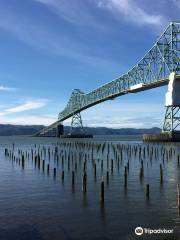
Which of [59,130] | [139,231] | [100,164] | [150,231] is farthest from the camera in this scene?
[59,130]

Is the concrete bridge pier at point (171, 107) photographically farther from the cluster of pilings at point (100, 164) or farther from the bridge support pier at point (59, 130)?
the bridge support pier at point (59, 130)

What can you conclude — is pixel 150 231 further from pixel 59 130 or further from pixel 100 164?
pixel 59 130

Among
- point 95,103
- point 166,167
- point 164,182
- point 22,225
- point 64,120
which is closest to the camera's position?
point 22,225

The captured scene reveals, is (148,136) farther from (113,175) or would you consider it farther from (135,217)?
(135,217)

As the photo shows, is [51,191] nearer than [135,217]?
No

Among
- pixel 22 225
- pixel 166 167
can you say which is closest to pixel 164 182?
pixel 166 167

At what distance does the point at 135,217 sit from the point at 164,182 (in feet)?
41.0

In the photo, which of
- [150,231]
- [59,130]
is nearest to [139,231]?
[150,231]

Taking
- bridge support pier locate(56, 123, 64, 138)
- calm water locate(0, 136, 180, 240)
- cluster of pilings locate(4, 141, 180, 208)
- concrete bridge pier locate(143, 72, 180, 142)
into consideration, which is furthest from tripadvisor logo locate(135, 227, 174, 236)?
bridge support pier locate(56, 123, 64, 138)

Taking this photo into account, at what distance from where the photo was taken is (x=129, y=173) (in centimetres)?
3828

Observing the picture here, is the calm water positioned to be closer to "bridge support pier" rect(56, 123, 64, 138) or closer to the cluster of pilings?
the cluster of pilings

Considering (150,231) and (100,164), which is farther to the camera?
(100,164)

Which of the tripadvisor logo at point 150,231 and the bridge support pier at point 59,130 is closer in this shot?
the tripadvisor logo at point 150,231

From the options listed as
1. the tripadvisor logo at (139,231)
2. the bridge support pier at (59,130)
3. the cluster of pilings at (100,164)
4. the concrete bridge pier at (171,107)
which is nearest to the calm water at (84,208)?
the tripadvisor logo at (139,231)
